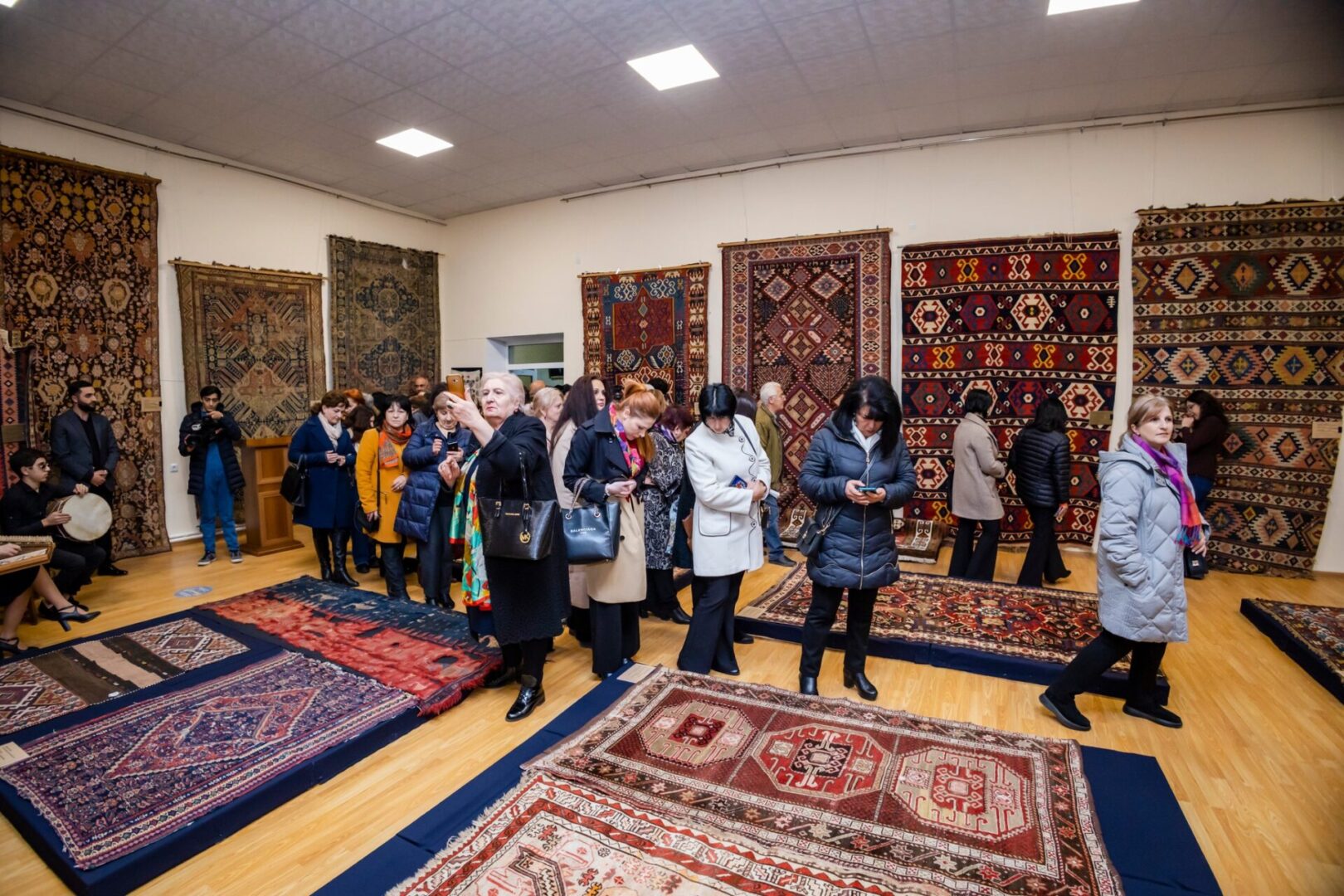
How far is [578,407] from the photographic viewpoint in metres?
3.74

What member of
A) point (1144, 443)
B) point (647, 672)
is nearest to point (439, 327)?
point (647, 672)

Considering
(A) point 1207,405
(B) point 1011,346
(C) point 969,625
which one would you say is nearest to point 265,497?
(C) point 969,625

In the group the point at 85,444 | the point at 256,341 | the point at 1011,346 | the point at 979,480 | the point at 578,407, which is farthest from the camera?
the point at 256,341

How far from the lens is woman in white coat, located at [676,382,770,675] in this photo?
3209mm

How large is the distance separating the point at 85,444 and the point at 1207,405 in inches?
358

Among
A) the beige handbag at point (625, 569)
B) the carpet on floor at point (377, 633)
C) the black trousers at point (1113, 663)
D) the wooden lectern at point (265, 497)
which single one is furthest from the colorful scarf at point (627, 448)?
the wooden lectern at point (265, 497)

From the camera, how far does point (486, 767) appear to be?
270 centimetres

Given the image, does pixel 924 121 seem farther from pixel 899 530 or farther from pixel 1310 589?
pixel 1310 589

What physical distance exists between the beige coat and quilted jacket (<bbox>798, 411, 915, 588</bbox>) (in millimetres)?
1821

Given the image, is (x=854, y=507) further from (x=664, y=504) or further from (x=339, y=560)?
(x=339, y=560)

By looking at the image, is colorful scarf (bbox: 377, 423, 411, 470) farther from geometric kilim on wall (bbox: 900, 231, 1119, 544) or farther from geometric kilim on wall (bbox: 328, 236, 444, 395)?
geometric kilim on wall (bbox: 900, 231, 1119, 544)

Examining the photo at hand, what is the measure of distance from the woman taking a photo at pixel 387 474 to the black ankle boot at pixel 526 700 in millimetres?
1985

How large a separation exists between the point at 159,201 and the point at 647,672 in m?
6.54

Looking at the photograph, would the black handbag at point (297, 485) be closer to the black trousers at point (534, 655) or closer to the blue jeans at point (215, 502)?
the blue jeans at point (215, 502)
